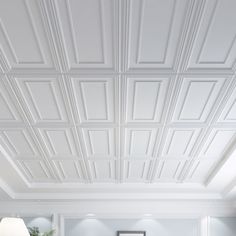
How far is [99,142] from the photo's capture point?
21.5ft

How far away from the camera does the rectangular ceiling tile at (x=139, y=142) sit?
616cm

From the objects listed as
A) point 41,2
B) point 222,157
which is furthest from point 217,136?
point 41,2

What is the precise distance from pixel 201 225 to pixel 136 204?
1.23 metres

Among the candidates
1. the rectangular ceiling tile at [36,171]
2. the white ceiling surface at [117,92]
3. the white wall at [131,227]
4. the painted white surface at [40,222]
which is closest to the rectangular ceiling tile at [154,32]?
the white ceiling surface at [117,92]

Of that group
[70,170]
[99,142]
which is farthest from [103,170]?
[99,142]

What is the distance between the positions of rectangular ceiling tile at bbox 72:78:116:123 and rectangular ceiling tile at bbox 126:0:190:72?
461 millimetres

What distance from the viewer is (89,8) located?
139 inches

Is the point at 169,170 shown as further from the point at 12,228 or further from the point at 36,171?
the point at 12,228

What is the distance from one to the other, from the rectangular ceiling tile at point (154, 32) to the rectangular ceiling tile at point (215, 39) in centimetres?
16

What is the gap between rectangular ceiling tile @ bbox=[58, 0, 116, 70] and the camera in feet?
11.6

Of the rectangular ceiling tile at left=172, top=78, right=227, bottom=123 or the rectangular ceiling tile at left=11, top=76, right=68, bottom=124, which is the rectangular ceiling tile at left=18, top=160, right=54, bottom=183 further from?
the rectangular ceiling tile at left=172, top=78, right=227, bottom=123

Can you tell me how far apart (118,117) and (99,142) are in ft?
3.25

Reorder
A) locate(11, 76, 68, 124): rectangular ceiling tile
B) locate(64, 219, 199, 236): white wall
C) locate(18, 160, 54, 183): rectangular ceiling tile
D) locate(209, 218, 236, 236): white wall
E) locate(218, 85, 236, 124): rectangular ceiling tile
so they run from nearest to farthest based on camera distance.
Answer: locate(11, 76, 68, 124): rectangular ceiling tile → locate(218, 85, 236, 124): rectangular ceiling tile → locate(18, 160, 54, 183): rectangular ceiling tile → locate(209, 218, 236, 236): white wall → locate(64, 219, 199, 236): white wall

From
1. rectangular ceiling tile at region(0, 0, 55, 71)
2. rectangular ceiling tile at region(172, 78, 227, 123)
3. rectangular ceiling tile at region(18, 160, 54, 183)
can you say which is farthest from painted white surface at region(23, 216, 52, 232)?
rectangular ceiling tile at region(0, 0, 55, 71)
